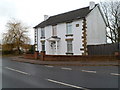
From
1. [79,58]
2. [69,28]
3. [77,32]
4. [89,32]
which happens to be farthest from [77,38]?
[79,58]

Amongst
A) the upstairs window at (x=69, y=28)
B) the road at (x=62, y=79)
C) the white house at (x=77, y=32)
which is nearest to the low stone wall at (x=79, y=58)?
the white house at (x=77, y=32)

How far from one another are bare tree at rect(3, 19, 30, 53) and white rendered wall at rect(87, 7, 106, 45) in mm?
22565

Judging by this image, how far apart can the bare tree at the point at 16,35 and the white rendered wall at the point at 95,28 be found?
22565 millimetres

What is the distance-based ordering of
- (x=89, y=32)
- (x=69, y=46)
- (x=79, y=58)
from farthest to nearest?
(x=69, y=46) → (x=89, y=32) → (x=79, y=58)

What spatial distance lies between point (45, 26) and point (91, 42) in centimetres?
1010

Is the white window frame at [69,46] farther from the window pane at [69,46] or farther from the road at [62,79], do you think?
the road at [62,79]

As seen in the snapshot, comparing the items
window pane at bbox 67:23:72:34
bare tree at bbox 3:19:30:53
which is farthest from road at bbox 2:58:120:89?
bare tree at bbox 3:19:30:53

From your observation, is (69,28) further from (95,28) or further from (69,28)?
(95,28)

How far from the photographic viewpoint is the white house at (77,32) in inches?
992

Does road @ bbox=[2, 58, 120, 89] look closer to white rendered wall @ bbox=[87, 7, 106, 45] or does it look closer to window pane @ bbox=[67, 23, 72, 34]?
white rendered wall @ bbox=[87, 7, 106, 45]

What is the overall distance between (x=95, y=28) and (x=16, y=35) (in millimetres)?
23669

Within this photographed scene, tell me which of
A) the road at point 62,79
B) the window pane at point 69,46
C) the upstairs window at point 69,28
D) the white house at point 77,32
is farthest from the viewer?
the upstairs window at point 69,28

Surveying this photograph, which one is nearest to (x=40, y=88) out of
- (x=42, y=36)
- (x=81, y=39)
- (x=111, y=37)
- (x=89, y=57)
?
(x=89, y=57)

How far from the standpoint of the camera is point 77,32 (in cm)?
2591
